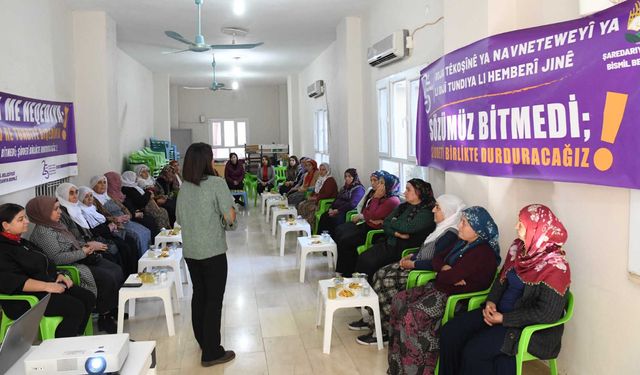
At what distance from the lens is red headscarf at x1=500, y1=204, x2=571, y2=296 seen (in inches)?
109

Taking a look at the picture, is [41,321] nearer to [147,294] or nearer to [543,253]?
[147,294]

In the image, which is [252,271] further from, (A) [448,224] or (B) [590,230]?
(B) [590,230]

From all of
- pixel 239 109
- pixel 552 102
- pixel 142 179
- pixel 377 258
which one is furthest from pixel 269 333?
pixel 239 109

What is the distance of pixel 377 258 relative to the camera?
4.76 meters

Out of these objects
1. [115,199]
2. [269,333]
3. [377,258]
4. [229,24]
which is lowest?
[269,333]

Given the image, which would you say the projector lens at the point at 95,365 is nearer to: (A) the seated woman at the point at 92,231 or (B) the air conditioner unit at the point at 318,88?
(A) the seated woman at the point at 92,231

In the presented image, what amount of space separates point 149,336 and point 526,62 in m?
3.22

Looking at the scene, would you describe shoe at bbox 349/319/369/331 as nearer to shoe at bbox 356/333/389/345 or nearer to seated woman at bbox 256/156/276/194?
shoe at bbox 356/333/389/345

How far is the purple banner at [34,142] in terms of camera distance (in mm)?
4609

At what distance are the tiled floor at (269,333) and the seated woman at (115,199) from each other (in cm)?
132

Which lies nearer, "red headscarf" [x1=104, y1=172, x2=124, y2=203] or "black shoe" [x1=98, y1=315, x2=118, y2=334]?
"black shoe" [x1=98, y1=315, x2=118, y2=334]

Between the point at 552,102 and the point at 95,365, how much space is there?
2.48 meters

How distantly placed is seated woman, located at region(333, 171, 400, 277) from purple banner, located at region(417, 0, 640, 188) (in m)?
1.24

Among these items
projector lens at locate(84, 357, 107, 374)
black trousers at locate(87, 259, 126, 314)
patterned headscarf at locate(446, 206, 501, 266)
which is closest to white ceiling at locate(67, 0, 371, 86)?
black trousers at locate(87, 259, 126, 314)
